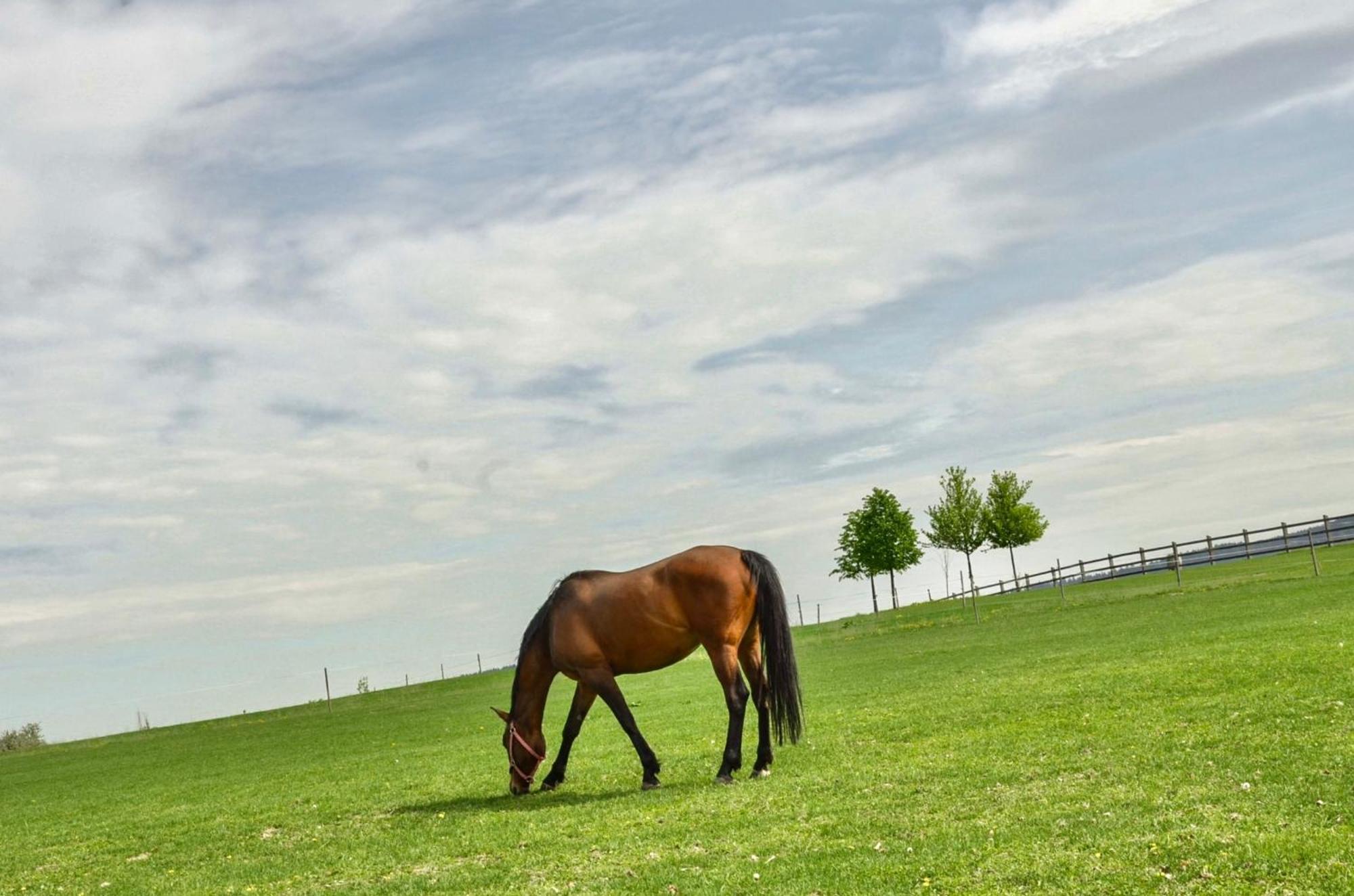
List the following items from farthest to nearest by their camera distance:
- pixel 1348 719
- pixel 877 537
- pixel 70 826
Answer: pixel 877 537, pixel 70 826, pixel 1348 719

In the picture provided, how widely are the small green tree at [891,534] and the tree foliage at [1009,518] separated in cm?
601

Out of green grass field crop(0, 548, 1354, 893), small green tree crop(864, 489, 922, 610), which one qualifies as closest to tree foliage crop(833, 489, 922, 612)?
small green tree crop(864, 489, 922, 610)

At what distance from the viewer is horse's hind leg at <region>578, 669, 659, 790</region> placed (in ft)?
40.1

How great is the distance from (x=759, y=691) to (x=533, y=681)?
273cm

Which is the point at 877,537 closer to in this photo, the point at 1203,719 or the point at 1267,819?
the point at 1203,719

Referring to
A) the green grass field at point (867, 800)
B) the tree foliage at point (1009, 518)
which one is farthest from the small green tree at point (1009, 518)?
the green grass field at point (867, 800)

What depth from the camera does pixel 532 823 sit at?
35.3ft

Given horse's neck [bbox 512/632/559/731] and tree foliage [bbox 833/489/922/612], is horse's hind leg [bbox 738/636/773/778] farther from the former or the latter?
tree foliage [bbox 833/489/922/612]

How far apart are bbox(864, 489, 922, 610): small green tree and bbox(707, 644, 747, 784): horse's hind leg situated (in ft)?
188

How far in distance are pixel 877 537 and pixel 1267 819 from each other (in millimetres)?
61688

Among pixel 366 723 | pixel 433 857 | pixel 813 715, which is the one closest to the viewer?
pixel 433 857

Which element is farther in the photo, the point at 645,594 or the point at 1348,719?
the point at 645,594

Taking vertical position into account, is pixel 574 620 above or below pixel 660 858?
above

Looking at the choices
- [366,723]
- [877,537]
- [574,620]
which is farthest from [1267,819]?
[877,537]
